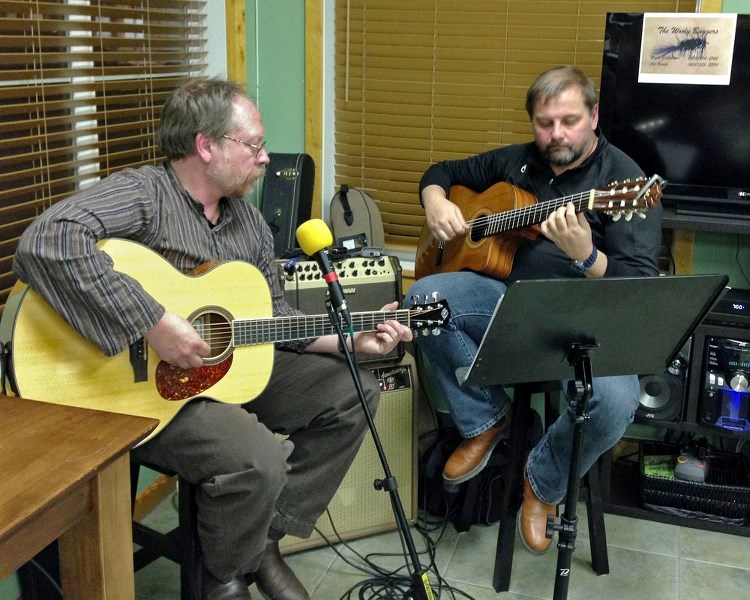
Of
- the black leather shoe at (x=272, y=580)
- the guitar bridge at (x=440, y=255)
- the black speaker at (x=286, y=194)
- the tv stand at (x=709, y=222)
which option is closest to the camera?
the black leather shoe at (x=272, y=580)

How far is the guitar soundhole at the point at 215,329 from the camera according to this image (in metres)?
1.95

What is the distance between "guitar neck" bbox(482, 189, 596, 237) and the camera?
2.21m

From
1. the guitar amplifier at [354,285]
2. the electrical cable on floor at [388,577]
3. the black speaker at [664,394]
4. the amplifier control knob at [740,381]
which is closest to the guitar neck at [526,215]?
the guitar amplifier at [354,285]

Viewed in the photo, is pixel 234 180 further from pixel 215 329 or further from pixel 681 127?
pixel 681 127

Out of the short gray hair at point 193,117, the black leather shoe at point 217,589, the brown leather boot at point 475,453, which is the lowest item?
the black leather shoe at point 217,589

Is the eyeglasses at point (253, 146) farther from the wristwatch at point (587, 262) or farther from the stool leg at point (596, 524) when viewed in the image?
the stool leg at point (596, 524)

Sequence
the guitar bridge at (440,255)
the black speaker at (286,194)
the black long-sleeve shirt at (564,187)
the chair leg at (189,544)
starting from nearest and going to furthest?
the chair leg at (189,544), the black long-sleeve shirt at (564,187), the guitar bridge at (440,255), the black speaker at (286,194)

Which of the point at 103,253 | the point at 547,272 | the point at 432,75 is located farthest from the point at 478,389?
the point at 432,75

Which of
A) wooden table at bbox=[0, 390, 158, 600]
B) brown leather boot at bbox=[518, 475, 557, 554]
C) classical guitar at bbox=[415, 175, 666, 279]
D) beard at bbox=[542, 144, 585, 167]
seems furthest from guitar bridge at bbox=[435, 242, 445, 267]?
wooden table at bbox=[0, 390, 158, 600]

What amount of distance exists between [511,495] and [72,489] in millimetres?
1363

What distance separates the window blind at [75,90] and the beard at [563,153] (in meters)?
1.22

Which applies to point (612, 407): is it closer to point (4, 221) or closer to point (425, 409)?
point (425, 409)

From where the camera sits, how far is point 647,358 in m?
1.98

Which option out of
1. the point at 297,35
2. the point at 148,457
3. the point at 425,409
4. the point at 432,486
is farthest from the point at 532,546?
the point at 297,35
